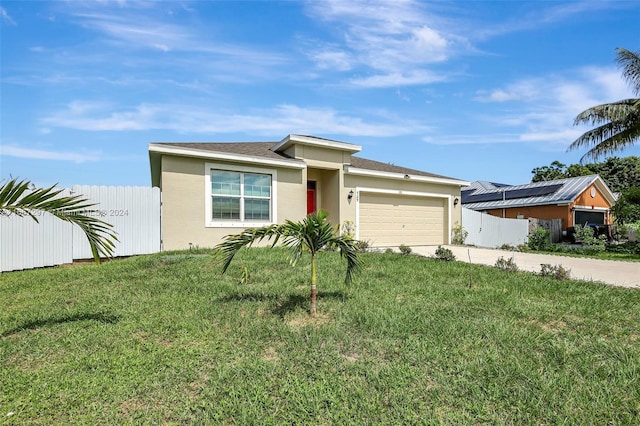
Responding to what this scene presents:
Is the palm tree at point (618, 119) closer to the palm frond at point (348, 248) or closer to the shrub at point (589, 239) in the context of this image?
the shrub at point (589, 239)

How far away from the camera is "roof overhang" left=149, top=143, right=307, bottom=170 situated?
10.0 metres

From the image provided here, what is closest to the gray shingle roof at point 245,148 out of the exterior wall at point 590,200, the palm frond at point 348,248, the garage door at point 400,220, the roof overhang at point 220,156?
the roof overhang at point 220,156

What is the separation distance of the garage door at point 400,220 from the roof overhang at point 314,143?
2.04 metres

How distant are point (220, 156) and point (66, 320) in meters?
7.05

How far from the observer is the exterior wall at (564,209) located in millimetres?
21844

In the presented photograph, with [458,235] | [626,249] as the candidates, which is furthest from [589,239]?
[458,235]

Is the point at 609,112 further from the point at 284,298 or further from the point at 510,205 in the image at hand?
the point at 284,298

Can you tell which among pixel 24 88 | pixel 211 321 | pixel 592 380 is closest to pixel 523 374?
pixel 592 380

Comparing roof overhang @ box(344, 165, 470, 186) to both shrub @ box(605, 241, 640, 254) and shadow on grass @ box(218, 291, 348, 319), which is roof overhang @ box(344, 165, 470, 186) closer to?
shrub @ box(605, 241, 640, 254)

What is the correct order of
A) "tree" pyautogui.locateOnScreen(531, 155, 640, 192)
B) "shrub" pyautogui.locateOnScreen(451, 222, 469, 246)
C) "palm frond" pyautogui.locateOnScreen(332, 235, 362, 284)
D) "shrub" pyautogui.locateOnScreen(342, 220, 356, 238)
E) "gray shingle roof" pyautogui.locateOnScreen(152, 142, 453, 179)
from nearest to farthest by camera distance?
"palm frond" pyautogui.locateOnScreen(332, 235, 362, 284)
"gray shingle roof" pyautogui.locateOnScreen(152, 142, 453, 179)
"shrub" pyautogui.locateOnScreen(342, 220, 356, 238)
"shrub" pyautogui.locateOnScreen(451, 222, 469, 246)
"tree" pyautogui.locateOnScreen(531, 155, 640, 192)

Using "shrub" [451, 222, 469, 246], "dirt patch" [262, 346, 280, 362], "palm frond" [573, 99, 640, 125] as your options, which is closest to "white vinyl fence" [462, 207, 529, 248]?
"shrub" [451, 222, 469, 246]

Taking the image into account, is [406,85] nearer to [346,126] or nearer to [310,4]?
[310,4]

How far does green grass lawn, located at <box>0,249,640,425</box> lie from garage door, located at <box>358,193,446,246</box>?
7980 millimetres

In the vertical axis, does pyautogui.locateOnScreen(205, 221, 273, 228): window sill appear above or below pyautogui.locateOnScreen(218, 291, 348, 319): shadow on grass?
above
